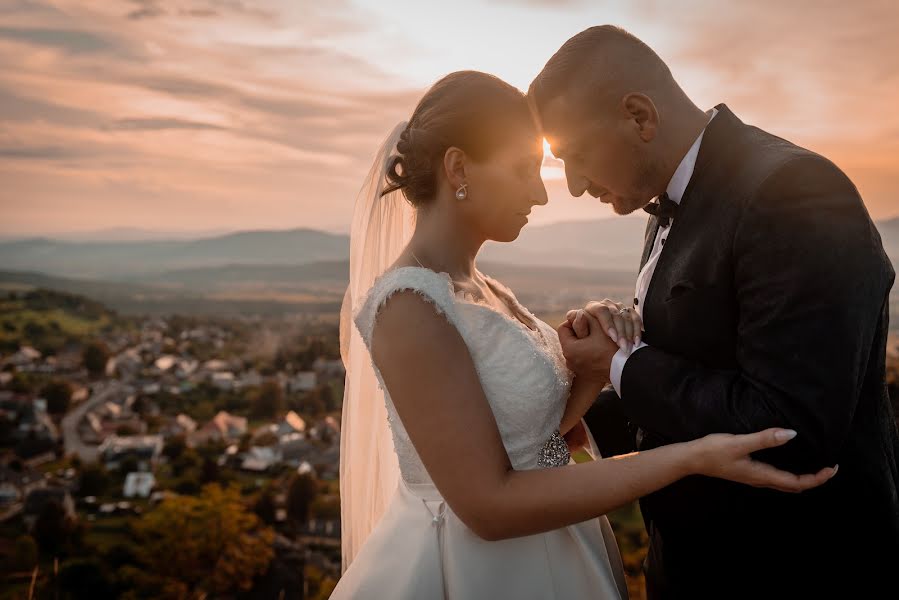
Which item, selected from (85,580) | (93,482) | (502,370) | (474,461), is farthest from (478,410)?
(93,482)

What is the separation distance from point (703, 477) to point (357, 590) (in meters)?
1.41

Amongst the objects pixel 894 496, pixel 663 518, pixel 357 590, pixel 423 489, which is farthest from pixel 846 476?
pixel 357 590

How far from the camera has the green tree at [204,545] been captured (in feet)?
111

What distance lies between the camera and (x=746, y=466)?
219cm

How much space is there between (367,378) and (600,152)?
1.58m

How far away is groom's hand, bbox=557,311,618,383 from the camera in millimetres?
2756

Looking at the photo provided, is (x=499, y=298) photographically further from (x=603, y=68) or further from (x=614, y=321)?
(x=603, y=68)

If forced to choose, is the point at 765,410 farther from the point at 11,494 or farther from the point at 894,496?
the point at 11,494

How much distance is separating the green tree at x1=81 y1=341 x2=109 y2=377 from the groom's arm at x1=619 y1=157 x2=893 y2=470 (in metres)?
68.0

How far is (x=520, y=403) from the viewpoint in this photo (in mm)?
2814

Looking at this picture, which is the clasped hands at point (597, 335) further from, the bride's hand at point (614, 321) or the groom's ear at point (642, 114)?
the groom's ear at point (642, 114)

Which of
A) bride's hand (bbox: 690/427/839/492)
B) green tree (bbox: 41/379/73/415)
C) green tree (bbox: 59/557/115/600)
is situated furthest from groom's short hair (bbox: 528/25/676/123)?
green tree (bbox: 41/379/73/415)

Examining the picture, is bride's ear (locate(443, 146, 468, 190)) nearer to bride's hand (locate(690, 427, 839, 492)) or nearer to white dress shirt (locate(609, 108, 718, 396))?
white dress shirt (locate(609, 108, 718, 396))

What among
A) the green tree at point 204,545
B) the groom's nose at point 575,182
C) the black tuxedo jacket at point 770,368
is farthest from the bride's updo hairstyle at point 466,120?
the green tree at point 204,545
